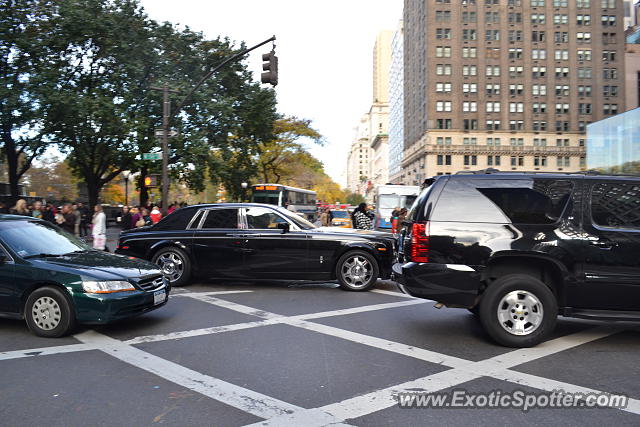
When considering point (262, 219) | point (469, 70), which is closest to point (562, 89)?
point (469, 70)

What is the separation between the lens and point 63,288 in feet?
19.6

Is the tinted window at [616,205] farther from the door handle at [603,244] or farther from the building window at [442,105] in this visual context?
the building window at [442,105]

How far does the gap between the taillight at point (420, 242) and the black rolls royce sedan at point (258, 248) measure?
135 inches

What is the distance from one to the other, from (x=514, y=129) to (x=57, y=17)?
3330 inches

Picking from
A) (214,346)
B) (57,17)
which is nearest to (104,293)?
(214,346)

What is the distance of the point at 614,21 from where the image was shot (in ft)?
294

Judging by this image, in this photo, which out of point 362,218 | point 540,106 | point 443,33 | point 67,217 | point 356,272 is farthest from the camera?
point 540,106

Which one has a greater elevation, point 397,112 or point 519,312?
point 397,112

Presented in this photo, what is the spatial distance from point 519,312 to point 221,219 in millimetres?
6130

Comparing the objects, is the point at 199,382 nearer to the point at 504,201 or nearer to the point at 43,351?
the point at 43,351

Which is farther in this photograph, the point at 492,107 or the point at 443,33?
the point at 492,107

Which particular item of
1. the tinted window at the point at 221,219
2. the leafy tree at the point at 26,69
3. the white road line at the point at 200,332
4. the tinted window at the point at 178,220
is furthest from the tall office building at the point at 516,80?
the white road line at the point at 200,332

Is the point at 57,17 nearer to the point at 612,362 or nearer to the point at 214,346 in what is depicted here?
the point at 214,346

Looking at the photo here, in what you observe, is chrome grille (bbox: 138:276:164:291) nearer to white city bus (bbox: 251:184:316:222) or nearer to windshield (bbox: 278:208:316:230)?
windshield (bbox: 278:208:316:230)
